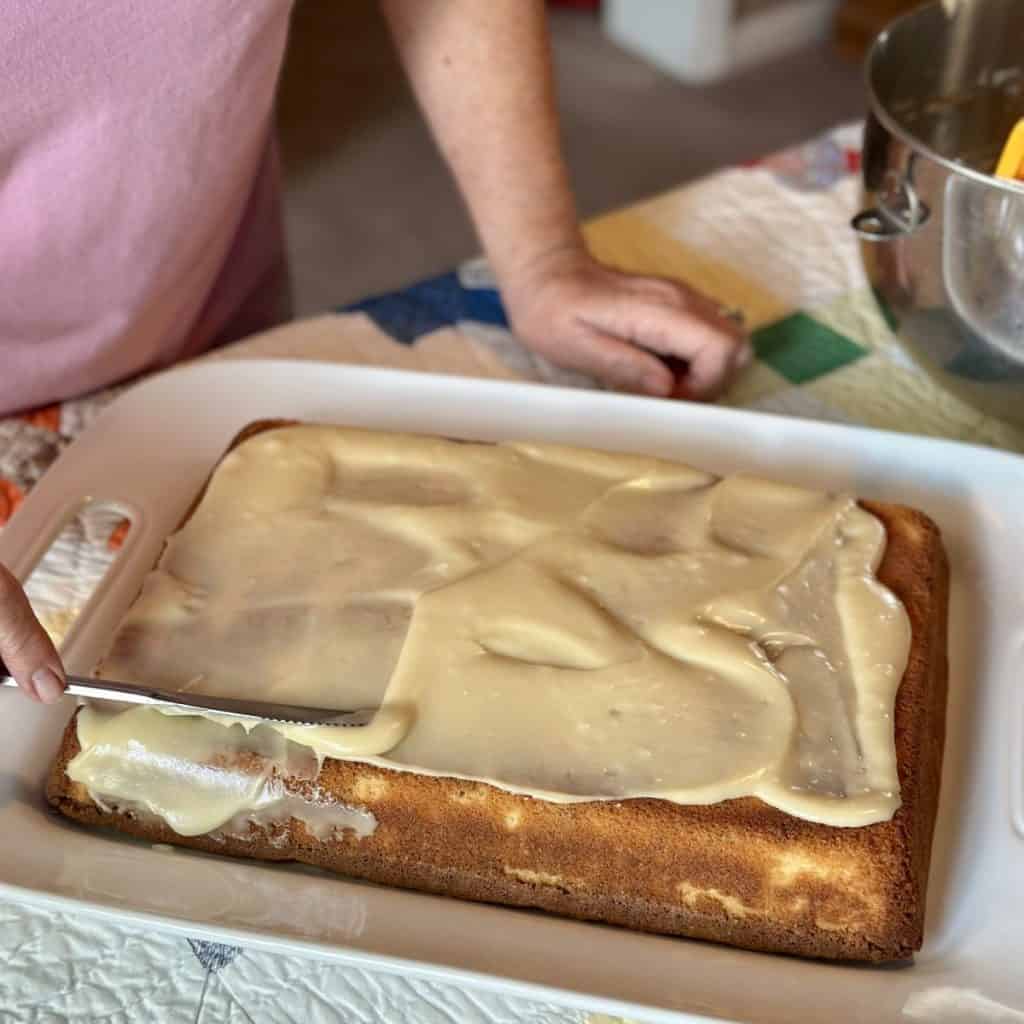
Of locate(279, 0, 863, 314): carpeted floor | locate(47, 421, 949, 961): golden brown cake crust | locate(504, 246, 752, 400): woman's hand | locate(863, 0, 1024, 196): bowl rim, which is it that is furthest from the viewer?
locate(279, 0, 863, 314): carpeted floor

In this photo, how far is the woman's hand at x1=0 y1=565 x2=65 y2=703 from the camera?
0.66 metres

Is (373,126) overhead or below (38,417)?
below

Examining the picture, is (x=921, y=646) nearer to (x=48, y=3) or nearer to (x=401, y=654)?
(x=401, y=654)

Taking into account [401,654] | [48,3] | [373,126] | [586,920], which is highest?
[48,3]

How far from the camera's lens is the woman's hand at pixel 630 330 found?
0.99 meters

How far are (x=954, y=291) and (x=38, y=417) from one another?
27.7 inches

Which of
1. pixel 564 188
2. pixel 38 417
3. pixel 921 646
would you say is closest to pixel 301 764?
pixel 921 646

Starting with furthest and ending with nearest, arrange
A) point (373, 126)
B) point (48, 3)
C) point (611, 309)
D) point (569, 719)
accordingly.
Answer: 1. point (373, 126)
2. point (611, 309)
3. point (48, 3)
4. point (569, 719)

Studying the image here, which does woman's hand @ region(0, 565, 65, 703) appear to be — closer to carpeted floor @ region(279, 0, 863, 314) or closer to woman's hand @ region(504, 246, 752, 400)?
woman's hand @ region(504, 246, 752, 400)

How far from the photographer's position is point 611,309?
101 cm

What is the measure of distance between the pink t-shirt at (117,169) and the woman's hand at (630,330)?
0.87 ft

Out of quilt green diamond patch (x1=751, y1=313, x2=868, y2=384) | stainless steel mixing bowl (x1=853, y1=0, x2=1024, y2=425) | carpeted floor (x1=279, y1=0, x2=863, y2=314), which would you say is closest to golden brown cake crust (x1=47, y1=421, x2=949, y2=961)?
stainless steel mixing bowl (x1=853, y1=0, x2=1024, y2=425)

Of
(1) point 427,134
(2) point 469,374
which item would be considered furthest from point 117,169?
(1) point 427,134

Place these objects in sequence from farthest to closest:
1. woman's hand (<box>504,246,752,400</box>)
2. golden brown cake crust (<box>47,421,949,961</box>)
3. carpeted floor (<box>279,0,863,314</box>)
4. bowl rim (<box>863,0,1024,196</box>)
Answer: carpeted floor (<box>279,0,863,314</box>), woman's hand (<box>504,246,752,400</box>), bowl rim (<box>863,0,1024,196</box>), golden brown cake crust (<box>47,421,949,961</box>)
